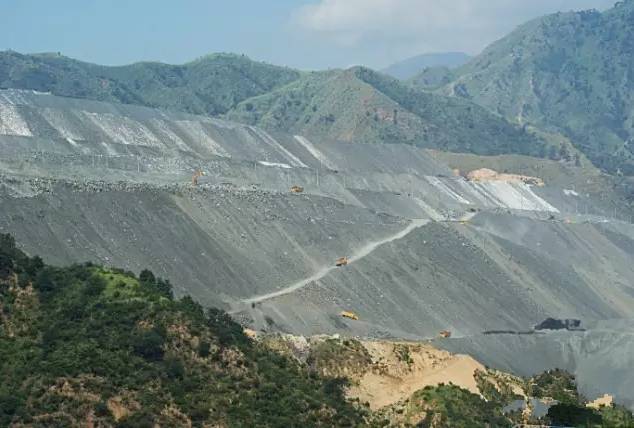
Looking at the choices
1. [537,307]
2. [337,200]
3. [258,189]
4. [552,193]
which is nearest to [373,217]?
[337,200]

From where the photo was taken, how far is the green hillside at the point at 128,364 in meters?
34.6

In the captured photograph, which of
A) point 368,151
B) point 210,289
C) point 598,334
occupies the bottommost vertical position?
point 598,334

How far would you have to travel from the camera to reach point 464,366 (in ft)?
164

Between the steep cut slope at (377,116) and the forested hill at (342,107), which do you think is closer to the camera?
the steep cut slope at (377,116)

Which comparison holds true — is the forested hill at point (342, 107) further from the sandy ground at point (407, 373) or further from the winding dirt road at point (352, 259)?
the sandy ground at point (407, 373)

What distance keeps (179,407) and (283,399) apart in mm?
3918

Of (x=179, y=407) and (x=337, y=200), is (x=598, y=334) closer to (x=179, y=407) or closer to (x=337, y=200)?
(x=337, y=200)

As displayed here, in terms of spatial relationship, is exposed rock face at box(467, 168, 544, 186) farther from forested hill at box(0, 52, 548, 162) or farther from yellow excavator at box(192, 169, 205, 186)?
yellow excavator at box(192, 169, 205, 186)

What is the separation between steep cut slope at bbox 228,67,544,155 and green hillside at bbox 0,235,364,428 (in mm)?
116090

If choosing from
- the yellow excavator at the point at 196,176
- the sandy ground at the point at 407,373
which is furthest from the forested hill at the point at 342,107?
the sandy ground at the point at 407,373

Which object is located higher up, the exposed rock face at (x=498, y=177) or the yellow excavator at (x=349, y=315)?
the exposed rock face at (x=498, y=177)

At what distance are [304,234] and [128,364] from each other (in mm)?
36046

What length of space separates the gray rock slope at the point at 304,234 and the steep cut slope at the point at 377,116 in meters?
56.8

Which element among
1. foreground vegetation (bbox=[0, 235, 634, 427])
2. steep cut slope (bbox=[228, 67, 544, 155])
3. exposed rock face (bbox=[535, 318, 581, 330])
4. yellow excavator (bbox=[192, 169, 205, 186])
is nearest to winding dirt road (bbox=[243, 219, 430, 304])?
exposed rock face (bbox=[535, 318, 581, 330])
